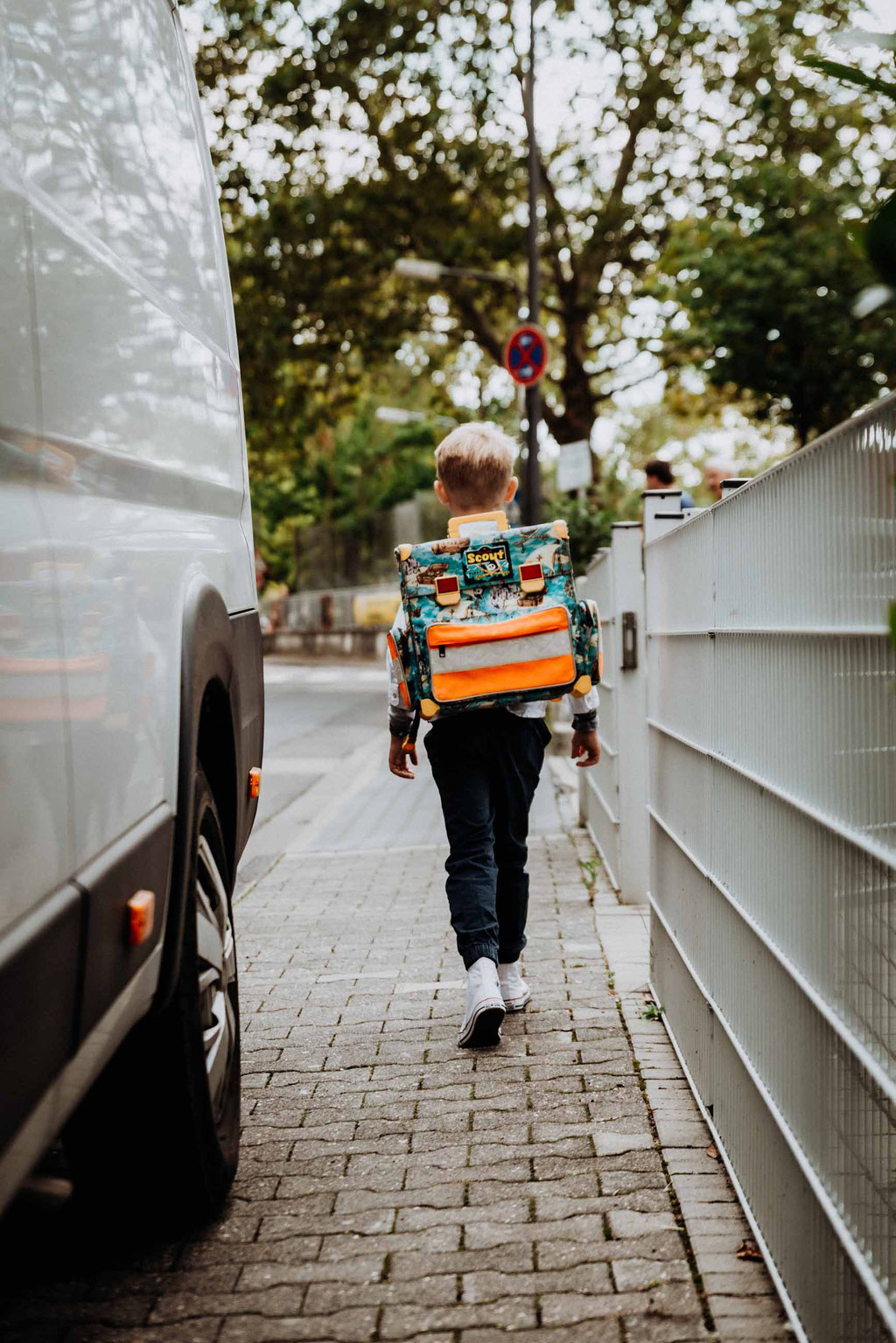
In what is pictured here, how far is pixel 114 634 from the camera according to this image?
237 cm

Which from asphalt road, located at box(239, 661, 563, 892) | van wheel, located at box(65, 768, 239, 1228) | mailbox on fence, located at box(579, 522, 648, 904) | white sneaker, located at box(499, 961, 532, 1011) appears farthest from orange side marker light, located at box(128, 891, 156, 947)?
asphalt road, located at box(239, 661, 563, 892)

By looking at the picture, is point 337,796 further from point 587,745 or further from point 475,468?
point 475,468

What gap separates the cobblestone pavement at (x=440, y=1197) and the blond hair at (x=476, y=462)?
1676 mm

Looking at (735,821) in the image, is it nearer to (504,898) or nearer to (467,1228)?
(467,1228)

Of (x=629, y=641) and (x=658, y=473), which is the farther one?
(x=658, y=473)

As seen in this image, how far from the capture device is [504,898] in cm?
486

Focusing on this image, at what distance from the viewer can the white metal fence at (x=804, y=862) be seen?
2.17m

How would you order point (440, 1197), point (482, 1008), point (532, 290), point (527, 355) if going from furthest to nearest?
point (532, 290)
point (527, 355)
point (482, 1008)
point (440, 1197)

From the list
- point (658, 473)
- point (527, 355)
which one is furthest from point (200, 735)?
point (527, 355)

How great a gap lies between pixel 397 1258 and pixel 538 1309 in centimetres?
37

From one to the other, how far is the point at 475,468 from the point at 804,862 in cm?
228

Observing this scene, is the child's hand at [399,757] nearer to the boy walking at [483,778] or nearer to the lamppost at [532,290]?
the boy walking at [483,778]

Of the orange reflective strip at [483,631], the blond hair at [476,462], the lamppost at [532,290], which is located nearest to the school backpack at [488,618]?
the orange reflective strip at [483,631]

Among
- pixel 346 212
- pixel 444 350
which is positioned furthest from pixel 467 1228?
pixel 444 350
